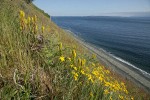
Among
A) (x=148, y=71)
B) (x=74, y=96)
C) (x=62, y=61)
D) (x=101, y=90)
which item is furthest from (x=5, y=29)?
(x=148, y=71)

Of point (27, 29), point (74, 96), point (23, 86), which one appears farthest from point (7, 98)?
point (27, 29)

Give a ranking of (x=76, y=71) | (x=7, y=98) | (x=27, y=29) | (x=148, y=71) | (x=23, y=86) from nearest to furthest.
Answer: (x=7, y=98)
(x=23, y=86)
(x=76, y=71)
(x=27, y=29)
(x=148, y=71)

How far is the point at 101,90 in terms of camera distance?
16.9 feet

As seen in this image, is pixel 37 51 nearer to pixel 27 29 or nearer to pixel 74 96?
pixel 27 29

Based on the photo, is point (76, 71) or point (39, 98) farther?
point (76, 71)

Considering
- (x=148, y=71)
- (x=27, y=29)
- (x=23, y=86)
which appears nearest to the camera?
(x=23, y=86)

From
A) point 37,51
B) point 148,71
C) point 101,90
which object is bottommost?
point 148,71

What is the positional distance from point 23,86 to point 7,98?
36 centimetres

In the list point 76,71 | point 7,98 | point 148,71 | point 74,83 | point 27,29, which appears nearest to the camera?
point 7,98

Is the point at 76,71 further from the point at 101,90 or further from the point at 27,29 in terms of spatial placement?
the point at 27,29

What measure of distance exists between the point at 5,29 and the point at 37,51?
85cm

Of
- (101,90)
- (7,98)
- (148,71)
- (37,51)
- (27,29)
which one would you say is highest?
(27,29)

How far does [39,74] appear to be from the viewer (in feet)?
14.4

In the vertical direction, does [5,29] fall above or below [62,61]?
above
